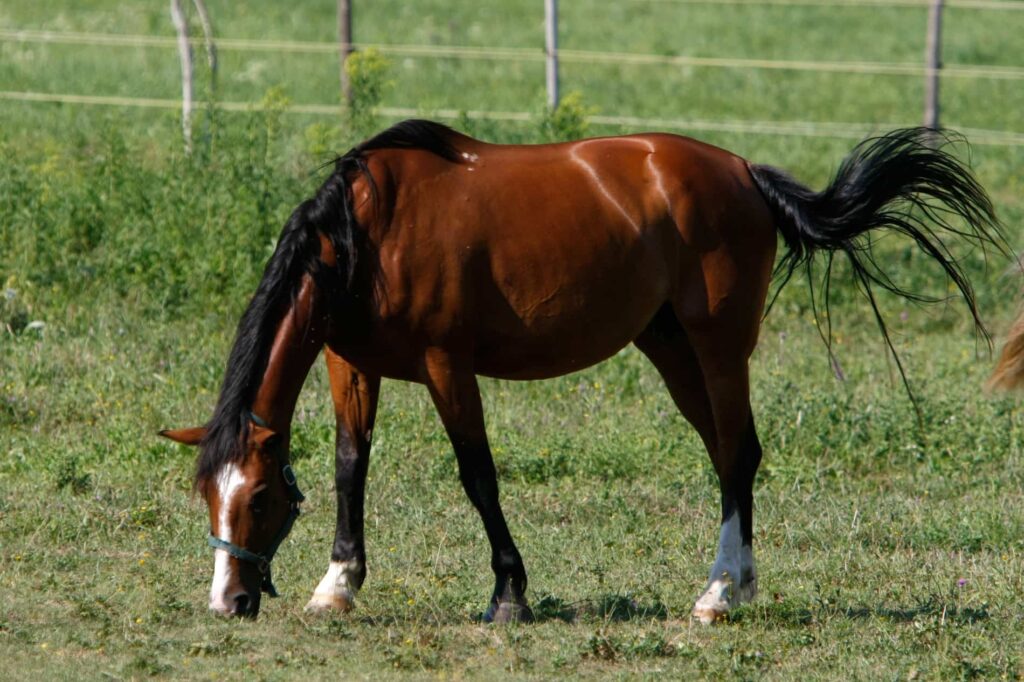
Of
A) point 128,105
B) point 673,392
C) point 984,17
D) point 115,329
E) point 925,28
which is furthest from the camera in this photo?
point 984,17

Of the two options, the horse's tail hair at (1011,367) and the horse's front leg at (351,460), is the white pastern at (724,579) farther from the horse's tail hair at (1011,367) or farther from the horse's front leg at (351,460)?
the horse's tail hair at (1011,367)

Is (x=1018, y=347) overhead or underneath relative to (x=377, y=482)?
overhead

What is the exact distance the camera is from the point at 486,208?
17.3ft

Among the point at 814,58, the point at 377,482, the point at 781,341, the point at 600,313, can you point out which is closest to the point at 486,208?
the point at 600,313

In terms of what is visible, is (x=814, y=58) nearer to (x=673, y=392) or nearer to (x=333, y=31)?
(x=333, y=31)

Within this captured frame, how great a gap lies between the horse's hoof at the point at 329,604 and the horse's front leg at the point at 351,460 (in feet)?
0.19

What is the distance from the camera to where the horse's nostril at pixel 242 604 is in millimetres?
4699

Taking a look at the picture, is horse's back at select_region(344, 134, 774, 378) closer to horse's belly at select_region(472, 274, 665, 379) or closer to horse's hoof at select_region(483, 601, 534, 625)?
horse's belly at select_region(472, 274, 665, 379)

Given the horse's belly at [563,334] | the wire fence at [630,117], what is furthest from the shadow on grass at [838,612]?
the wire fence at [630,117]

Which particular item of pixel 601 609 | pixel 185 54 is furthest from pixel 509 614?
pixel 185 54

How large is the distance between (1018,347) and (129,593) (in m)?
4.02

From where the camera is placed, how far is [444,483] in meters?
6.98

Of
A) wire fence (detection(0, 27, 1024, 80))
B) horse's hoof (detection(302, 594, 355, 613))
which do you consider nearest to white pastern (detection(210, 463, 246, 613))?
horse's hoof (detection(302, 594, 355, 613))

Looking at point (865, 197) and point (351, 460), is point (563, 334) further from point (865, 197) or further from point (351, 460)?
point (865, 197)
